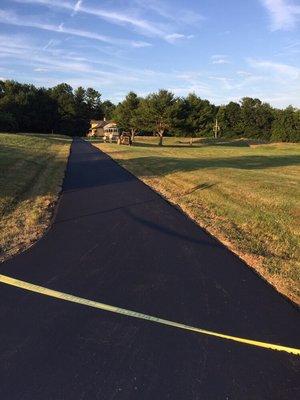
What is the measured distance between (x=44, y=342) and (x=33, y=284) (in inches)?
73.0

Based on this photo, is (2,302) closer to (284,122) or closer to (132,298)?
(132,298)

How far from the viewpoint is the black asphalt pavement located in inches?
166

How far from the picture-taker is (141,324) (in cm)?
545

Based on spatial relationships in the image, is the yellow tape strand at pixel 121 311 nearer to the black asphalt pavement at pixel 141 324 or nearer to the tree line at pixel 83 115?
the black asphalt pavement at pixel 141 324

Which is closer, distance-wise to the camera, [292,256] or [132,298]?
[132,298]

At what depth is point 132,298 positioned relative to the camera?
6.28m

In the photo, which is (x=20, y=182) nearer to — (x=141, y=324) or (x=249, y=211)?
(x=249, y=211)

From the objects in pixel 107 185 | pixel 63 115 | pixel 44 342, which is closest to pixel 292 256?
Result: pixel 44 342

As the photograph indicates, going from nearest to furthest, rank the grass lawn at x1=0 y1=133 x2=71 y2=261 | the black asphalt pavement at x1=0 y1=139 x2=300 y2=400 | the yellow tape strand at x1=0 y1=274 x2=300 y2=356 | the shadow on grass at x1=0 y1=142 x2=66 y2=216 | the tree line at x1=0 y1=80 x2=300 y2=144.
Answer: the black asphalt pavement at x1=0 y1=139 x2=300 y2=400, the yellow tape strand at x1=0 y1=274 x2=300 y2=356, the grass lawn at x1=0 y1=133 x2=71 y2=261, the shadow on grass at x1=0 y1=142 x2=66 y2=216, the tree line at x1=0 y1=80 x2=300 y2=144

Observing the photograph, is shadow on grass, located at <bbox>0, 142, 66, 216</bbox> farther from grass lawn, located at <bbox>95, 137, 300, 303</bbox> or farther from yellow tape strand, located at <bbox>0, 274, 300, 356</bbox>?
yellow tape strand, located at <bbox>0, 274, 300, 356</bbox>

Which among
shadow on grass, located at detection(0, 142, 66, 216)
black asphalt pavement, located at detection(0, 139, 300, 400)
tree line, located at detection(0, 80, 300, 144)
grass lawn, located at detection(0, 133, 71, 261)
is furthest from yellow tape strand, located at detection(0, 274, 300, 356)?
tree line, located at detection(0, 80, 300, 144)

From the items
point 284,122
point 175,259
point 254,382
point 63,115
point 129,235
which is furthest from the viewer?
point 63,115

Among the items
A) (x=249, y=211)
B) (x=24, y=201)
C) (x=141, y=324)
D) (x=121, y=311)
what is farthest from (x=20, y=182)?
(x=141, y=324)

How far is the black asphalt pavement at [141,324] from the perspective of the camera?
421 cm
